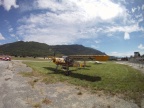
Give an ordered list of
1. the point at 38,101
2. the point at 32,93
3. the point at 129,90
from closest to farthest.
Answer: the point at 38,101, the point at 32,93, the point at 129,90

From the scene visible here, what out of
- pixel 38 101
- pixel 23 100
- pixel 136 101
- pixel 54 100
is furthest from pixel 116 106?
pixel 23 100

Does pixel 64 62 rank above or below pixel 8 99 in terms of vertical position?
above

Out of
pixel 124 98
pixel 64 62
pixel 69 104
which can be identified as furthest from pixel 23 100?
pixel 64 62

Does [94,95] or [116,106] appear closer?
[116,106]

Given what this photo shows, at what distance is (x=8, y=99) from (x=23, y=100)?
43.8 inches

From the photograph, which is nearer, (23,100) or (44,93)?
(23,100)

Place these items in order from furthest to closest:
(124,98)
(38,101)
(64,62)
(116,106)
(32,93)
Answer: (64,62), (32,93), (124,98), (38,101), (116,106)

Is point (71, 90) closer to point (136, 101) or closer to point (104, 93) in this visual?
point (104, 93)

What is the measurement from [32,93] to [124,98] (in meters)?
7.01

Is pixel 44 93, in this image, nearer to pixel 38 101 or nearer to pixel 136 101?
pixel 38 101

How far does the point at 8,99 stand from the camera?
12195 millimetres

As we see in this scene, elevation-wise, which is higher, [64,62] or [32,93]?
[64,62]

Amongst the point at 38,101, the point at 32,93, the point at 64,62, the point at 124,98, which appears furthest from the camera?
the point at 64,62

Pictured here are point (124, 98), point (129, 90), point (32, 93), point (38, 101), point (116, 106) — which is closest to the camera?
point (116, 106)
